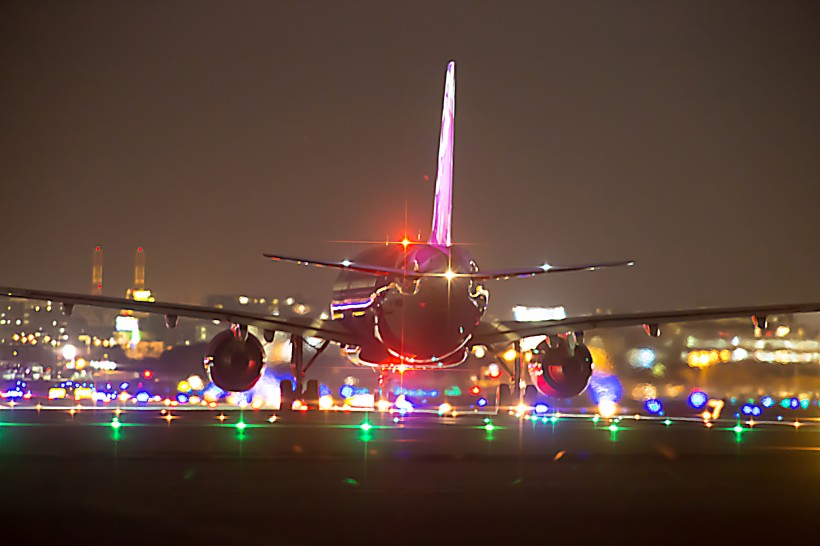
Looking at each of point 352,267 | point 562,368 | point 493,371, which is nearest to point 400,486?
point 352,267

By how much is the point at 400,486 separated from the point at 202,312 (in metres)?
28.0

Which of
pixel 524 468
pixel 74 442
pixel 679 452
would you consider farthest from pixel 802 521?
pixel 74 442

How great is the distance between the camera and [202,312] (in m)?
42.1

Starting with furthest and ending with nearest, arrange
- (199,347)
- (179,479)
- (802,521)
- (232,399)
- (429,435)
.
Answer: (199,347), (232,399), (429,435), (179,479), (802,521)

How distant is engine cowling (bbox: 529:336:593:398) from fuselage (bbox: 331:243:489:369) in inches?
109

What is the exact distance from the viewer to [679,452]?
2173 centimetres

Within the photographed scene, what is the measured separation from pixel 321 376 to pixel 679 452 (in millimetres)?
37781

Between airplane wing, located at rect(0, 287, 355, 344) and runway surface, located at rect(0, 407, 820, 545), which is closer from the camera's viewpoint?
runway surface, located at rect(0, 407, 820, 545)

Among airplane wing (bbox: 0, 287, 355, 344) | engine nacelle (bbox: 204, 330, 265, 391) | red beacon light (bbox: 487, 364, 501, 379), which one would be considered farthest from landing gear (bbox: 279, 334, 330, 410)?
red beacon light (bbox: 487, 364, 501, 379)

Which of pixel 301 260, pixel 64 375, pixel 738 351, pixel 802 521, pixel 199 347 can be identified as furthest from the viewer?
pixel 64 375

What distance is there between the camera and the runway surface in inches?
435

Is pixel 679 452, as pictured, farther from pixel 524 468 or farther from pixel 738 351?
pixel 738 351

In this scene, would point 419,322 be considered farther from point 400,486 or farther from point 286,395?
point 400,486

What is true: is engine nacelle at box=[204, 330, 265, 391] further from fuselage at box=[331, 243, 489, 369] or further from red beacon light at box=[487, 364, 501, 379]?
red beacon light at box=[487, 364, 501, 379]
